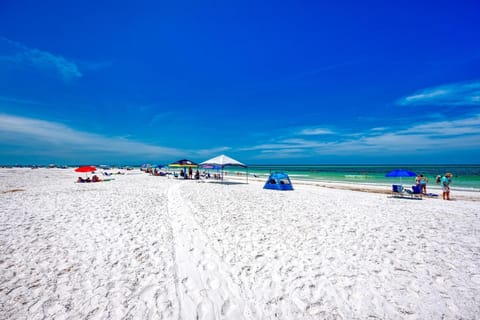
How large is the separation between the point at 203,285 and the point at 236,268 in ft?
2.31

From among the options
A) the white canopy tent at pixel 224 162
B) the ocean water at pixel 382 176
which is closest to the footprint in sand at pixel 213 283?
the white canopy tent at pixel 224 162

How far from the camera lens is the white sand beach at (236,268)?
2748mm

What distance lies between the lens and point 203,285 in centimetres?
326

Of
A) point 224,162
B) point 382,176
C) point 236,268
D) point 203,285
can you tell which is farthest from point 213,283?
point 382,176

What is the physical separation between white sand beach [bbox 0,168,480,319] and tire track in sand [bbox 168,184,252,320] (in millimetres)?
17

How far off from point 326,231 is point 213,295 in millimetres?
3795

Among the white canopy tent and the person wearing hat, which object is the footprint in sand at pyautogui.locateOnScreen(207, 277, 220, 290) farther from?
the person wearing hat

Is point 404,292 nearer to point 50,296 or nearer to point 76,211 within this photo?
point 50,296

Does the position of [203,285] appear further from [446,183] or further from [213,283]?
[446,183]

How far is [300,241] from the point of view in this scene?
16.3ft

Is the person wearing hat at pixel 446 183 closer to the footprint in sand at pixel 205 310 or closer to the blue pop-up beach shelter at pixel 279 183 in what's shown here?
the blue pop-up beach shelter at pixel 279 183

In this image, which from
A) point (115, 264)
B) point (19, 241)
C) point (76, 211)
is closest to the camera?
point (115, 264)

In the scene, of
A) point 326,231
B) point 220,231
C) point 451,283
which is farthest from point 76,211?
point 451,283

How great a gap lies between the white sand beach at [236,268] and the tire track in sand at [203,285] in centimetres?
2
